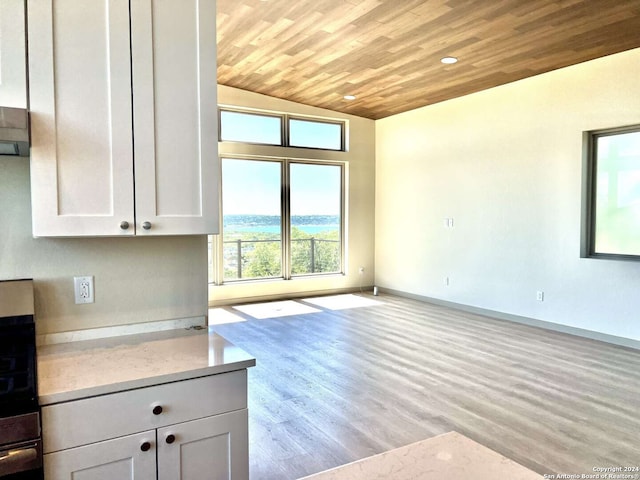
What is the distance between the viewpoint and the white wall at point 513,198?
478 cm

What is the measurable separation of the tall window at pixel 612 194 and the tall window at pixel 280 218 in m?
3.98

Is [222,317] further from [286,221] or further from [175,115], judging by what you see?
[175,115]

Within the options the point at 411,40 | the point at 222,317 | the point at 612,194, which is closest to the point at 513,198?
the point at 612,194

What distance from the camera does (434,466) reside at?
3.10ft

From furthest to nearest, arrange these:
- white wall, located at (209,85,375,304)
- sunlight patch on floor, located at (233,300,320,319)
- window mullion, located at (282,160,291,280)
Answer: window mullion, located at (282,160,291,280), white wall, located at (209,85,375,304), sunlight patch on floor, located at (233,300,320,319)

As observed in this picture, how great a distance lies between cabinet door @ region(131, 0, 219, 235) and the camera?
167cm

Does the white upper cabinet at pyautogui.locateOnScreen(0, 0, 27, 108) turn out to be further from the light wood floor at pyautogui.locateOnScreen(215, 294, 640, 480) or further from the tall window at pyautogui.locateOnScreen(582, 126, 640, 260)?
the tall window at pyautogui.locateOnScreen(582, 126, 640, 260)

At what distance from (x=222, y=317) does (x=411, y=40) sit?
4.12 metres

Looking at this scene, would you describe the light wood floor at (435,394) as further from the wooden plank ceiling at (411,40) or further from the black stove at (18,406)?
the wooden plank ceiling at (411,40)

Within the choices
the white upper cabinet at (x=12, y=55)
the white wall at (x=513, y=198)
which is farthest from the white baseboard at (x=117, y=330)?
the white wall at (x=513, y=198)

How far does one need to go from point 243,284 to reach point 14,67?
566cm

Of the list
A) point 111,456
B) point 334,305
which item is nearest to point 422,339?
point 334,305

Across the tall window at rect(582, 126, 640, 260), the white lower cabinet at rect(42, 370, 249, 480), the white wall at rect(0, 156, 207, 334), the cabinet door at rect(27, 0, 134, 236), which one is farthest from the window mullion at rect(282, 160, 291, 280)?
the white lower cabinet at rect(42, 370, 249, 480)

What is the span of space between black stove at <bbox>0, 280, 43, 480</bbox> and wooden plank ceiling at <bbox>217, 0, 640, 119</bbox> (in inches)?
141
